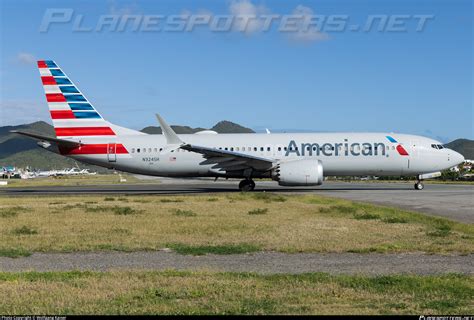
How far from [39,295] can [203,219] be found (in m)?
11.7

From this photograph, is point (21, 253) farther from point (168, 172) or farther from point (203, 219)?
point (168, 172)

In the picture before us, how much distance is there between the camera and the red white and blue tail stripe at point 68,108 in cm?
4022

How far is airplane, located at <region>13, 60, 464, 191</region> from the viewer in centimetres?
3844

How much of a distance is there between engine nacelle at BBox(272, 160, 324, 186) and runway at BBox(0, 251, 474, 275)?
77.2ft

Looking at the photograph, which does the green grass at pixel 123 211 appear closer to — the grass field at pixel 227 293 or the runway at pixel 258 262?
the runway at pixel 258 262

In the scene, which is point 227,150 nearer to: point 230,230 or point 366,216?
point 366,216

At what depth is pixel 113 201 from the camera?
30.8m

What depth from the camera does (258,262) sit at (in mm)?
11984

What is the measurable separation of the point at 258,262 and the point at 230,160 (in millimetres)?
26426

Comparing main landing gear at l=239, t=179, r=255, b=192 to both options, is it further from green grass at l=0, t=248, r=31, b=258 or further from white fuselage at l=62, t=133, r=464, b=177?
green grass at l=0, t=248, r=31, b=258

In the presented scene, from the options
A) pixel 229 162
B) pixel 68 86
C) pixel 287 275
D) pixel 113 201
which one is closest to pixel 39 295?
pixel 287 275

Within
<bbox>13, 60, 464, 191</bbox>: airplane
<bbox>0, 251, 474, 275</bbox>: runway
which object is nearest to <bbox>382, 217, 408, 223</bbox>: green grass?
<bbox>0, 251, 474, 275</bbox>: runway

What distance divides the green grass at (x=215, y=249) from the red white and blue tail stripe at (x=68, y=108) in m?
27.7

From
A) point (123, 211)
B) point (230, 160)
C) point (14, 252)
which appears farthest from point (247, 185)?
point (14, 252)
